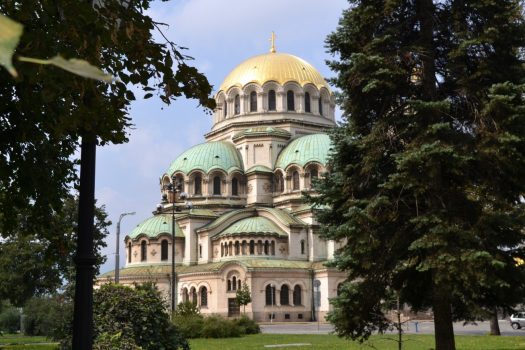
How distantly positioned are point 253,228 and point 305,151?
8602mm

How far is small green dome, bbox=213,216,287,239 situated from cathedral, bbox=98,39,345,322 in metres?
0.09

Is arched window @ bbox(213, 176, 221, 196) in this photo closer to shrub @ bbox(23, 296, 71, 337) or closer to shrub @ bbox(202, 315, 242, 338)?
shrub @ bbox(23, 296, 71, 337)

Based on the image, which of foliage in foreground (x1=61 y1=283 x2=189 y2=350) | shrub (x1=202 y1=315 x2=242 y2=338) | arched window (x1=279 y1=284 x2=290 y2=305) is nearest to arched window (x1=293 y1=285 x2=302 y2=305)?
arched window (x1=279 y1=284 x2=290 y2=305)

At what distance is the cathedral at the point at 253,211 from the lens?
4856 cm

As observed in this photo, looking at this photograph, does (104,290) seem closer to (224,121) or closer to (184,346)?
(184,346)

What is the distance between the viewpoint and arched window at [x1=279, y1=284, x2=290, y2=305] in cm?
4871

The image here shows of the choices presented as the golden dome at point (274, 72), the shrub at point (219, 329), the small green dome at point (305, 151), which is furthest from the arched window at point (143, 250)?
the shrub at point (219, 329)

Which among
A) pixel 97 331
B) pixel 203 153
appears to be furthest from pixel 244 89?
pixel 97 331

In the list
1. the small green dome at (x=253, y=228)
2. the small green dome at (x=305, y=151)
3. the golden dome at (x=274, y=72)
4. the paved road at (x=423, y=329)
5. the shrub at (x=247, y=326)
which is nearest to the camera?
the paved road at (x=423, y=329)

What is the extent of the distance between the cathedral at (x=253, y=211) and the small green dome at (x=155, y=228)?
0.10 meters

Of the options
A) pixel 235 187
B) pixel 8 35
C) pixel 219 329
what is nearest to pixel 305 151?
pixel 235 187

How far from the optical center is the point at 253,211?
176ft

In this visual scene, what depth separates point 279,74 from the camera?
5784 centimetres

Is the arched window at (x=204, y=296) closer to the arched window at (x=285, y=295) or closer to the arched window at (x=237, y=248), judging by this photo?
the arched window at (x=237, y=248)
